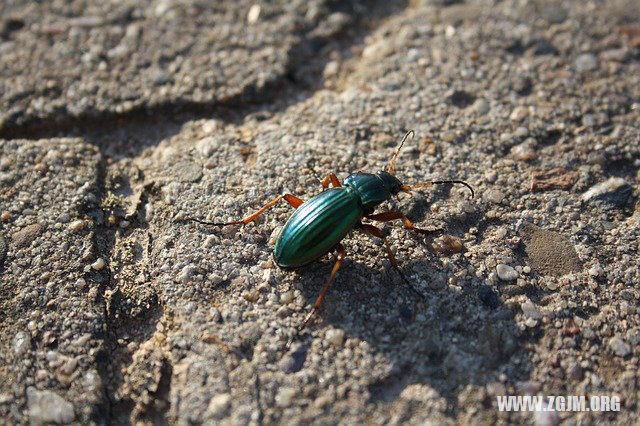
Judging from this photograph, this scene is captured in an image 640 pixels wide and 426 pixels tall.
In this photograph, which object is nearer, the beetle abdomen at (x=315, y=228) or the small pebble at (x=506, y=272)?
the beetle abdomen at (x=315, y=228)

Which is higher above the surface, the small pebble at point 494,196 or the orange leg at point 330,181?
the orange leg at point 330,181

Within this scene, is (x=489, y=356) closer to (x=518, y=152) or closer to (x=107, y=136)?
(x=518, y=152)

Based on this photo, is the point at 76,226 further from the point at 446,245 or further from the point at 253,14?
the point at 253,14

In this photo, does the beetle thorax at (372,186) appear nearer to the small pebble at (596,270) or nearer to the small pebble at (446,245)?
the small pebble at (446,245)

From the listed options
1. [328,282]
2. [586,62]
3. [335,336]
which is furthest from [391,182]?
[586,62]

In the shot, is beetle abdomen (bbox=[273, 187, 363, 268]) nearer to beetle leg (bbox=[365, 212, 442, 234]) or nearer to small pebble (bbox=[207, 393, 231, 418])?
beetle leg (bbox=[365, 212, 442, 234])

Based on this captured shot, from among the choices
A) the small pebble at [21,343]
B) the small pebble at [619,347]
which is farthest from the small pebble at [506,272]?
the small pebble at [21,343]

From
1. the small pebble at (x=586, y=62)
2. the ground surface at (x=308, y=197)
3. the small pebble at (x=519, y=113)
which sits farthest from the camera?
the small pebble at (x=586, y=62)
